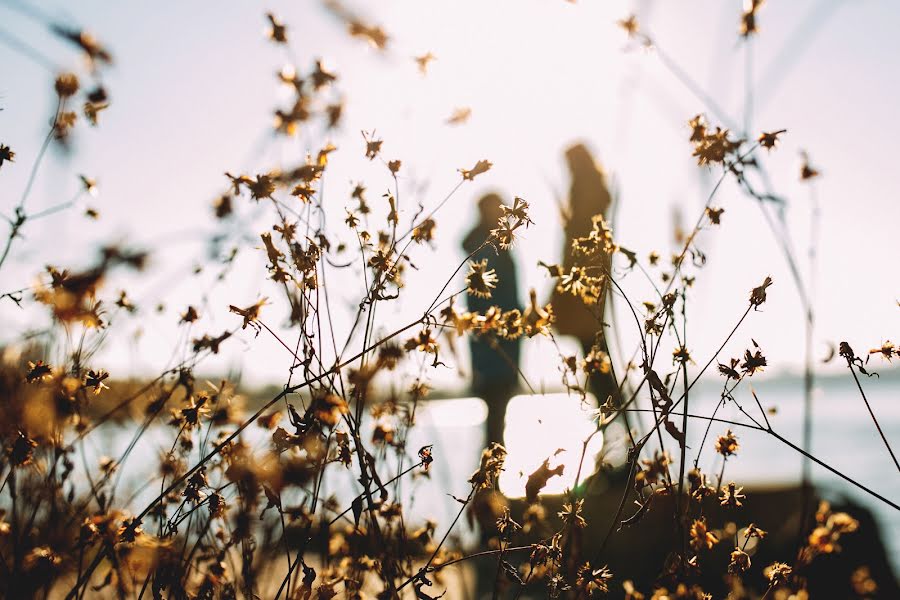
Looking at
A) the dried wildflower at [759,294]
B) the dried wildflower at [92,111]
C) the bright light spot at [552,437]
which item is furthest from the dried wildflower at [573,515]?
the dried wildflower at [92,111]

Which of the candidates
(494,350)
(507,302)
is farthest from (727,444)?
(507,302)

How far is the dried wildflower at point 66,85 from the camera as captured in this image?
1.57 meters

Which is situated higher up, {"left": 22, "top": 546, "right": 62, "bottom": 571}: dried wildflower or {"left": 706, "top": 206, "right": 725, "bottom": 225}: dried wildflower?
{"left": 706, "top": 206, "right": 725, "bottom": 225}: dried wildflower

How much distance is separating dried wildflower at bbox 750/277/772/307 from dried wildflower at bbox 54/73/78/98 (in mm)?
1785

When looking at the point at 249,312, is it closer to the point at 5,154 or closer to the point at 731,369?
the point at 5,154

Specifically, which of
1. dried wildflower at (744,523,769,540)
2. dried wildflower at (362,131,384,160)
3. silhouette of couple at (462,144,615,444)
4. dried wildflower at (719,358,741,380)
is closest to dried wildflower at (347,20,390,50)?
dried wildflower at (362,131,384,160)

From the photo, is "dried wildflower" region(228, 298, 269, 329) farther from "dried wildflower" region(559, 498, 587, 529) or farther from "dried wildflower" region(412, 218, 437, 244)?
"dried wildflower" region(559, 498, 587, 529)

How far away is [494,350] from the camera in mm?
4488

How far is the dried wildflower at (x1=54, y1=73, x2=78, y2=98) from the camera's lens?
1571 millimetres

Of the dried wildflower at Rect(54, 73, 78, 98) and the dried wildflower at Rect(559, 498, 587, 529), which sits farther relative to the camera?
the dried wildflower at Rect(54, 73, 78, 98)

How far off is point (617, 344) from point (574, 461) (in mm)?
335

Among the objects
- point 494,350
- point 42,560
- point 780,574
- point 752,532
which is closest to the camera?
point 42,560

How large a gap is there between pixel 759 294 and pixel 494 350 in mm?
3097

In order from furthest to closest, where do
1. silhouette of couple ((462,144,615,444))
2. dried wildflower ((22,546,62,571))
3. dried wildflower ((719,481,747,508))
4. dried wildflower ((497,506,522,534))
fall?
silhouette of couple ((462,144,615,444)) < dried wildflower ((719,481,747,508)) < dried wildflower ((497,506,522,534)) < dried wildflower ((22,546,62,571))
